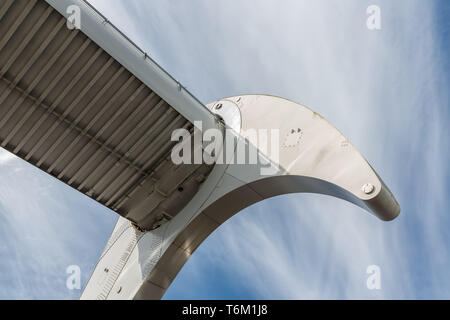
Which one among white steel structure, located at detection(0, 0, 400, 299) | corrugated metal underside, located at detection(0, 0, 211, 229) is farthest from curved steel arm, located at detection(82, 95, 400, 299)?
corrugated metal underside, located at detection(0, 0, 211, 229)

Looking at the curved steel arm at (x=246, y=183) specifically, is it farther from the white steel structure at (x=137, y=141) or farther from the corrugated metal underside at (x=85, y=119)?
the corrugated metal underside at (x=85, y=119)

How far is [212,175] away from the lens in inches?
376

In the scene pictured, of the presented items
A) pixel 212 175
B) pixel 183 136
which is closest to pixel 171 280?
pixel 212 175

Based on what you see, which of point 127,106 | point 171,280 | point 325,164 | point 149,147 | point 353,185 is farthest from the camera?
point 171,280

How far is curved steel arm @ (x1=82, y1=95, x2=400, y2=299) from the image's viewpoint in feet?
25.0

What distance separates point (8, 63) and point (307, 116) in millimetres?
5644

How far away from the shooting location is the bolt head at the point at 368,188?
22.0 ft

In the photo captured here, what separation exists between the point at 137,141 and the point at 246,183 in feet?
8.06

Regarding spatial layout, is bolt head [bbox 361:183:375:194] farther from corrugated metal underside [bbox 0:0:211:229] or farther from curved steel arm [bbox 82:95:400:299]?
corrugated metal underside [bbox 0:0:211:229]

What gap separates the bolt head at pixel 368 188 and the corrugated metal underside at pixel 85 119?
152 inches

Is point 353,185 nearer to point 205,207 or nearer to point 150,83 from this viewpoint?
point 205,207

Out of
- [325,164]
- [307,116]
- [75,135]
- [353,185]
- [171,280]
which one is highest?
[307,116]

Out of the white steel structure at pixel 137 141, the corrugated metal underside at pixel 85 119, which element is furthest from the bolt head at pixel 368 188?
the corrugated metal underside at pixel 85 119

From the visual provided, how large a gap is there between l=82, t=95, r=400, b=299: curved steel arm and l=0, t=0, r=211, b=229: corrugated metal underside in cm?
59
